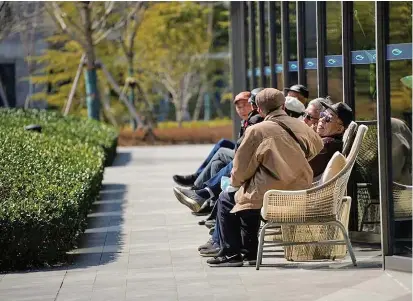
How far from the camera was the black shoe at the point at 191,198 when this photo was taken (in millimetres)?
12547

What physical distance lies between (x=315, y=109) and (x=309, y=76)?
348 centimetres

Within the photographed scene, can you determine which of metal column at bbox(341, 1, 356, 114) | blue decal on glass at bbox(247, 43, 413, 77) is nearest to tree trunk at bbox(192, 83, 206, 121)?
blue decal on glass at bbox(247, 43, 413, 77)

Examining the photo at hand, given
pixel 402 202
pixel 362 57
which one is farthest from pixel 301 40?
pixel 402 202

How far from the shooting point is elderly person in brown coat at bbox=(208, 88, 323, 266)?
9.13 m

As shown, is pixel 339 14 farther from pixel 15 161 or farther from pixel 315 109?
pixel 15 161

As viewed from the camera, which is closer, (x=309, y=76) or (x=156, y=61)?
(x=309, y=76)

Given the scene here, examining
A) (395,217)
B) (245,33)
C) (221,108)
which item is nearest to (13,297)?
(395,217)

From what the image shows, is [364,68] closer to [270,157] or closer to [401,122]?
[401,122]

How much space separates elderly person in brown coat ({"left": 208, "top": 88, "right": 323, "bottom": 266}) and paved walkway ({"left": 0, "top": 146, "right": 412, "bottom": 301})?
0.56 m

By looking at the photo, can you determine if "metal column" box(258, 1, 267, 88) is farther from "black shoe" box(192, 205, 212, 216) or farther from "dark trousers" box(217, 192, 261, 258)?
"dark trousers" box(217, 192, 261, 258)

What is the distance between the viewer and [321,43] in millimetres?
12844

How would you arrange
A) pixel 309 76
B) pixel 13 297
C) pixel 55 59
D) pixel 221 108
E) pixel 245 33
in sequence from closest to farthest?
pixel 13 297 → pixel 309 76 → pixel 245 33 → pixel 55 59 → pixel 221 108

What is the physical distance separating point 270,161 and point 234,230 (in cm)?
77

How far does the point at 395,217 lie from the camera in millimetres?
9000
